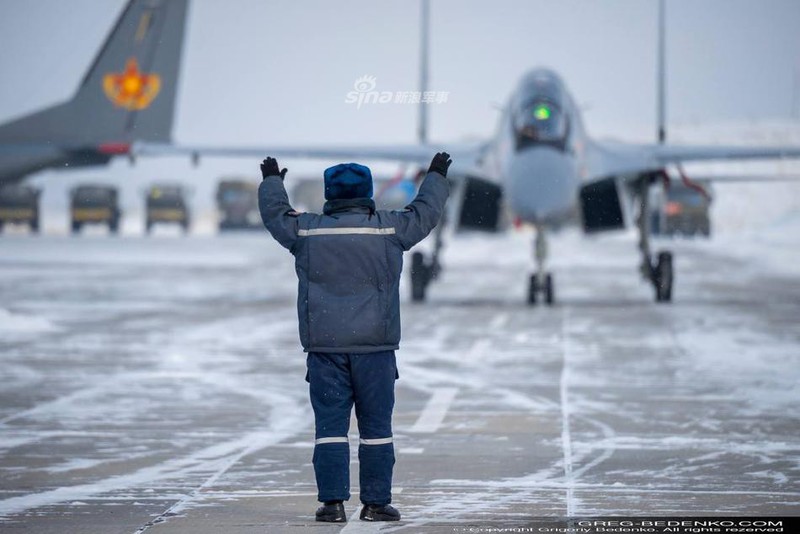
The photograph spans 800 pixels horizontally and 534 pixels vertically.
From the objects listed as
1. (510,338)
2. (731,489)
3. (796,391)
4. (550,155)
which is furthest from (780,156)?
(731,489)

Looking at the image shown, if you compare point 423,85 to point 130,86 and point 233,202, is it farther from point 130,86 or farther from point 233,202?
point 233,202

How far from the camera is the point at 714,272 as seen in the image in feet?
119

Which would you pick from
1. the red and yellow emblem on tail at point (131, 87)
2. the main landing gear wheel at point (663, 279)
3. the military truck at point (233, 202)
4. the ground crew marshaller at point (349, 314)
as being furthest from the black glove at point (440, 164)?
the military truck at point (233, 202)

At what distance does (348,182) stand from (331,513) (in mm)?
1689

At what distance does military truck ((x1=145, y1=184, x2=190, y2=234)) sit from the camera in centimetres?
6619

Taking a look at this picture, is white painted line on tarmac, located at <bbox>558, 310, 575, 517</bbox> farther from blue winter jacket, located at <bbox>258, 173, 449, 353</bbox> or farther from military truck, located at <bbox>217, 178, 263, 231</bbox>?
Result: military truck, located at <bbox>217, 178, 263, 231</bbox>

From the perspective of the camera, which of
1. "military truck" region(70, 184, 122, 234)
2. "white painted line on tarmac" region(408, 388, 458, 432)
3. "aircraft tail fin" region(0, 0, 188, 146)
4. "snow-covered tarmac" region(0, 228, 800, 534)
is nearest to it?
"snow-covered tarmac" region(0, 228, 800, 534)

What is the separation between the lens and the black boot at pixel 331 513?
7664 millimetres

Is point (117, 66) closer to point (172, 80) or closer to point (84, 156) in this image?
point (172, 80)

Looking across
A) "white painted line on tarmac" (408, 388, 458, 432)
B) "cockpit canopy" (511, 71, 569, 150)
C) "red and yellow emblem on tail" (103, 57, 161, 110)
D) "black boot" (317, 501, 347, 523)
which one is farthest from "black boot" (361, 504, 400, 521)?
"red and yellow emblem on tail" (103, 57, 161, 110)

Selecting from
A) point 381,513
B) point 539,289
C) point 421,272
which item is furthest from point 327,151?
point 381,513

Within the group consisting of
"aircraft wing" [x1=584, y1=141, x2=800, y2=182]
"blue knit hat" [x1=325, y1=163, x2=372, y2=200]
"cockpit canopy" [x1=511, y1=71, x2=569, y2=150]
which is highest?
"cockpit canopy" [x1=511, y1=71, x2=569, y2=150]

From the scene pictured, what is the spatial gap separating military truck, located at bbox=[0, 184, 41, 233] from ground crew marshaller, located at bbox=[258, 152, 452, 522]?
57.1 metres

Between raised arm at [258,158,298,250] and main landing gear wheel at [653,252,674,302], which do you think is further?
main landing gear wheel at [653,252,674,302]
